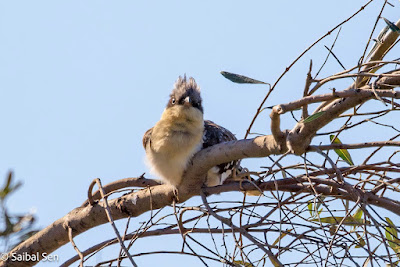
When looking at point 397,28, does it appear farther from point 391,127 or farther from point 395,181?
point 395,181

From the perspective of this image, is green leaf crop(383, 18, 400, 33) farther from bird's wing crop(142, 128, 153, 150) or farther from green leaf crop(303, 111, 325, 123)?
bird's wing crop(142, 128, 153, 150)

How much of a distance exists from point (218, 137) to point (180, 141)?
31 cm

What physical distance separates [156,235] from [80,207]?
62cm

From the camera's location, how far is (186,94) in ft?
14.6

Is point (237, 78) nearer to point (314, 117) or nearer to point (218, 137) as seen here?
point (314, 117)

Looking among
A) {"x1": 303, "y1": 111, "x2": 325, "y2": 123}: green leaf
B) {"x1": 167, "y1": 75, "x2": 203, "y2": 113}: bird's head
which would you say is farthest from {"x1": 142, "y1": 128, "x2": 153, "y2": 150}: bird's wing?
{"x1": 303, "y1": 111, "x2": 325, "y2": 123}: green leaf

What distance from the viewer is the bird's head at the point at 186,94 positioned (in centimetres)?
434

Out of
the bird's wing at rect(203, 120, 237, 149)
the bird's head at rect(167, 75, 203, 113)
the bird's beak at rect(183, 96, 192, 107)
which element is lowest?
the bird's wing at rect(203, 120, 237, 149)

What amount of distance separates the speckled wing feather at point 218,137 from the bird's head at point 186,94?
9.7 inches

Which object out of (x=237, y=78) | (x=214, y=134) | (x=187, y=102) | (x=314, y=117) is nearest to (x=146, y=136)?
(x=187, y=102)

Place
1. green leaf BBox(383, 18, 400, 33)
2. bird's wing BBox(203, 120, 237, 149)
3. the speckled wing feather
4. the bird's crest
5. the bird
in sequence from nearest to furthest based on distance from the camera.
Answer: green leaf BBox(383, 18, 400, 33) < the bird < the speckled wing feather < bird's wing BBox(203, 120, 237, 149) < the bird's crest

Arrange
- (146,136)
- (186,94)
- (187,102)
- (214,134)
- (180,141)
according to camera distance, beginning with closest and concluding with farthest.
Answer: (180,141) < (214,134) < (146,136) < (187,102) < (186,94)

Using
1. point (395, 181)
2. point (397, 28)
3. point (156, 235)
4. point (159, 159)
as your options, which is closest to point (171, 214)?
point (156, 235)

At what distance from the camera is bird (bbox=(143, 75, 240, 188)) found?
3578 millimetres
